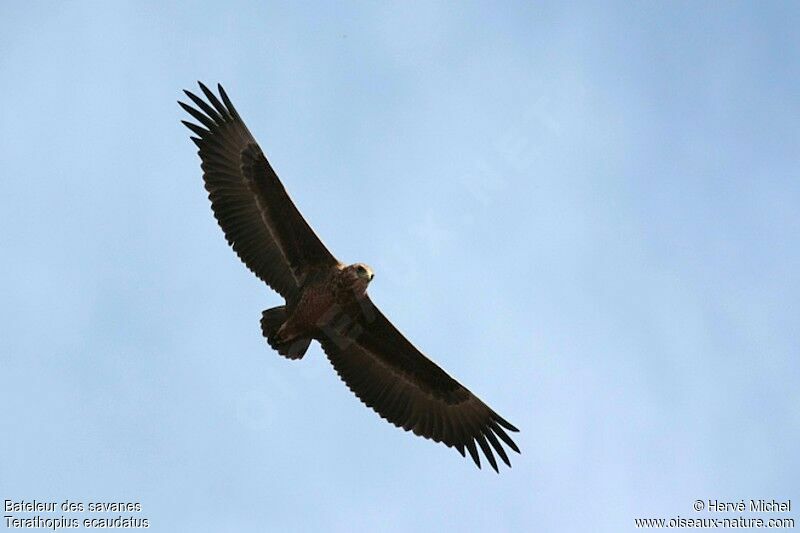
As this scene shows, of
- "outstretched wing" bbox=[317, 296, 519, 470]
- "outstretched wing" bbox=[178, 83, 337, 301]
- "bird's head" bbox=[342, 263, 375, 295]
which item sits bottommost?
"outstretched wing" bbox=[317, 296, 519, 470]

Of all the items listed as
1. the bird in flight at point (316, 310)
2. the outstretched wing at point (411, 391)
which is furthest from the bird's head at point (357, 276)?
the outstretched wing at point (411, 391)

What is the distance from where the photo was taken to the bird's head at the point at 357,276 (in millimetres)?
14406

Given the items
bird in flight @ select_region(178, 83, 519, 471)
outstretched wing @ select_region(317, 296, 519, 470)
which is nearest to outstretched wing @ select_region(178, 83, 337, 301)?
bird in flight @ select_region(178, 83, 519, 471)

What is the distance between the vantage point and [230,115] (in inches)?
611

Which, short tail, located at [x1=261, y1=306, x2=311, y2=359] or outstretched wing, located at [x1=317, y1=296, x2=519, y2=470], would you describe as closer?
short tail, located at [x1=261, y1=306, x2=311, y2=359]

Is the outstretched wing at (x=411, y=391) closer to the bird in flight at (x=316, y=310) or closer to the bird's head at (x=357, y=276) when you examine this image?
the bird in flight at (x=316, y=310)

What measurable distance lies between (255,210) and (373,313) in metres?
2.32

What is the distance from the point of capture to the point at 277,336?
14750mm

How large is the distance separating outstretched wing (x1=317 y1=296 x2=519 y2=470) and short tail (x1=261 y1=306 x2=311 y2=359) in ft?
1.71

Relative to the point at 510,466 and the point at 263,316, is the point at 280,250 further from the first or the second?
the point at 510,466

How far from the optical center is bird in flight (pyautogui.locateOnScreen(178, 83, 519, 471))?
1487 centimetres

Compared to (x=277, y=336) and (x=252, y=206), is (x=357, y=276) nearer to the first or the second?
(x=277, y=336)

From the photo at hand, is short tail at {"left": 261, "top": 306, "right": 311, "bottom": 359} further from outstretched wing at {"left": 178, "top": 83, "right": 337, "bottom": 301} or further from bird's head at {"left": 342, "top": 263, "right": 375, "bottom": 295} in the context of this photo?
bird's head at {"left": 342, "top": 263, "right": 375, "bottom": 295}

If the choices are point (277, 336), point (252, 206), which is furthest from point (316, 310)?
point (252, 206)
